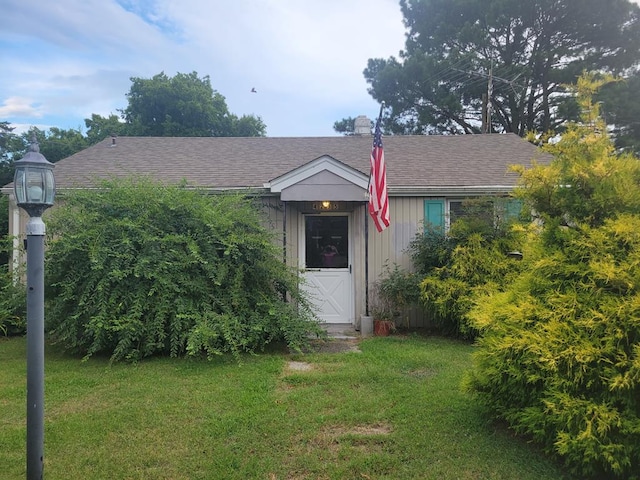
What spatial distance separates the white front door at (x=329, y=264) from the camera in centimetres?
803

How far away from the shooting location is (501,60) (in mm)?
20906

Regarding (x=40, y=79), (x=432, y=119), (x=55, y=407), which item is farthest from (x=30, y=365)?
(x=432, y=119)

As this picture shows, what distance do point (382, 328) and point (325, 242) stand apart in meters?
1.95

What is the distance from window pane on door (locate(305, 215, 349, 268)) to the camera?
8.14 metres

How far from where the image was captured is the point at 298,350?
19.3ft

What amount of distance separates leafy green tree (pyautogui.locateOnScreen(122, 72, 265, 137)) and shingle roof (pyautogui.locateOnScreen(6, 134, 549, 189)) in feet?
48.2

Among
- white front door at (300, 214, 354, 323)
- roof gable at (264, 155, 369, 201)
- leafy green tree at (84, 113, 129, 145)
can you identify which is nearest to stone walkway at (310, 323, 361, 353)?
white front door at (300, 214, 354, 323)

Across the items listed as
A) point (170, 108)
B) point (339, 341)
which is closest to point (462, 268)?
point (339, 341)

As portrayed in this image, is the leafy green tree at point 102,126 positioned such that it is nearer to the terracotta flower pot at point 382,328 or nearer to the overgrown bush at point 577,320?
the terracotta flower pot at point 382,328

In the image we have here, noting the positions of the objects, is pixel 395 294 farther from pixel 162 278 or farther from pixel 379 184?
pixel 162 278

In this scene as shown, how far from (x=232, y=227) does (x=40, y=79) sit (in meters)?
7.49

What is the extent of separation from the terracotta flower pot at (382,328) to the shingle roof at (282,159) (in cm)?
262

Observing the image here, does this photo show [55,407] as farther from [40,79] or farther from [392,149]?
[40,79]

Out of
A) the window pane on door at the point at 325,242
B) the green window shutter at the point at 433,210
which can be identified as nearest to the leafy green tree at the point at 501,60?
the green window shutter at the point at 433,210
